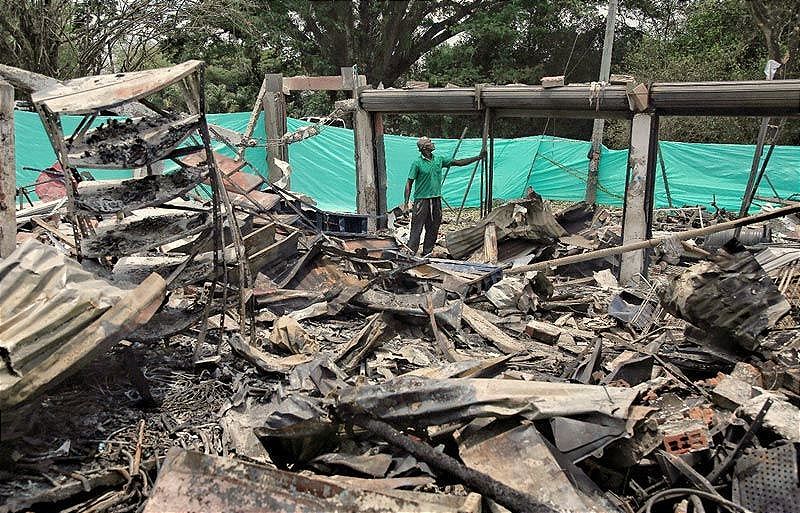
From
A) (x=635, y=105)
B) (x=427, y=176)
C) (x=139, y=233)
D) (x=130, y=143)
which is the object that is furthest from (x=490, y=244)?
(x=130, y=143)

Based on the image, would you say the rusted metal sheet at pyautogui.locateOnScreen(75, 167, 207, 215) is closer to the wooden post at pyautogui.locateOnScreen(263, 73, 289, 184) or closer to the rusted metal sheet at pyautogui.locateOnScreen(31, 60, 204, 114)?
the rusted metal sheet at pyautogui.locateOnScreen(31, 60, 204, 114)

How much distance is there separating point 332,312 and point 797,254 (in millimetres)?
5171

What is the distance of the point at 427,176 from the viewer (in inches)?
370

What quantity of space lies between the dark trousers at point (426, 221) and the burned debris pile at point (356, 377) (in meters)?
2.26

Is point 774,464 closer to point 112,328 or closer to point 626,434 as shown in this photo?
point 626,434

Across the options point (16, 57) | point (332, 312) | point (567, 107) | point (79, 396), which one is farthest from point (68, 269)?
point (16, 57)

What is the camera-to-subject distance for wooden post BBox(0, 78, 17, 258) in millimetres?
4602

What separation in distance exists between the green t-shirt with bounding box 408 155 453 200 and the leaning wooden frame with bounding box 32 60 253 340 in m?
4.51

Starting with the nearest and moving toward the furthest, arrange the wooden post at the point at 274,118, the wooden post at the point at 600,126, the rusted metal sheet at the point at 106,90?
the rusted metal sheet at the point at 106,90 → the wooden post at the point at 274,118 → the wooden post at the point at 600,126

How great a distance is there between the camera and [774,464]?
3.36 metres

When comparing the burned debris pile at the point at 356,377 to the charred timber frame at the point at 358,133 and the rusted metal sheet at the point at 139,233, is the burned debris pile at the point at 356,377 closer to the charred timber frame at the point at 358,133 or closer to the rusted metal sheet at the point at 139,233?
the rusted metal sheet at the point at 139,233

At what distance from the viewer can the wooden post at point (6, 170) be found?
460 cm

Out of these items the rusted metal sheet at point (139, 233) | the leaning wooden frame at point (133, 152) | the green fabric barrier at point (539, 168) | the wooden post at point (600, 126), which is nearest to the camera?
the leaning wooden frame at point (133, 152)

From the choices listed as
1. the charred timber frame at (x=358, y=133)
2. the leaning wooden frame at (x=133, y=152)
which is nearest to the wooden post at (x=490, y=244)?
the charred timber frame at (x=358, y=133)
